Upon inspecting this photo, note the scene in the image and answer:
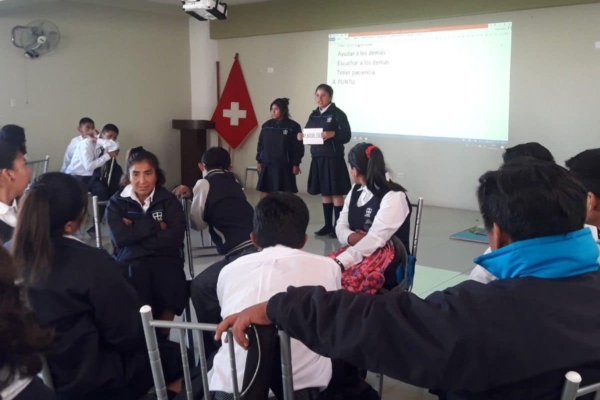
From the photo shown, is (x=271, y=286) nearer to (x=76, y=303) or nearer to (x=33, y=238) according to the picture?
(x=76, y=303)

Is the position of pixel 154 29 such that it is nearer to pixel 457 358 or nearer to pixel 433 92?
pixel 433 92

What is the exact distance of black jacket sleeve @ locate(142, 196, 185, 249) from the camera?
2432mm

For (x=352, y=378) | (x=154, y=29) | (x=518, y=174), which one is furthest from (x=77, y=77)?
(x=518, y=174)

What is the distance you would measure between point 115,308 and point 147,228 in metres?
0.95

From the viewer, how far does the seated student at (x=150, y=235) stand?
238 cm

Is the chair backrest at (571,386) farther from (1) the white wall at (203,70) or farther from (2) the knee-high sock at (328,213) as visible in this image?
(1) the white wall at (203,70)

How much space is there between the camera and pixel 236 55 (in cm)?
748

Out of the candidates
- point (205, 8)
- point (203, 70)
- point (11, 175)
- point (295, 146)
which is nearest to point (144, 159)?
point (11, 175)

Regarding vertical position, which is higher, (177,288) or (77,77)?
(77,77)

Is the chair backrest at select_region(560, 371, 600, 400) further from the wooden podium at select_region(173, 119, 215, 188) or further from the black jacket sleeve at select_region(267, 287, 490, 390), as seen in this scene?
the wooden podium at select_region(173, 119, 215, 188)

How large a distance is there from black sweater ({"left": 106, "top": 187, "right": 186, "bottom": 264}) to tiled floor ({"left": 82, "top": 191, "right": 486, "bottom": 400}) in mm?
1085

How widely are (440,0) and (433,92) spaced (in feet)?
3.11

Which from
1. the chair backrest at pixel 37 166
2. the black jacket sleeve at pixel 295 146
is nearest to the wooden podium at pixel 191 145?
the chair backrest at pixel 37 166

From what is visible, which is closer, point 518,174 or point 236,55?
point 518,174
